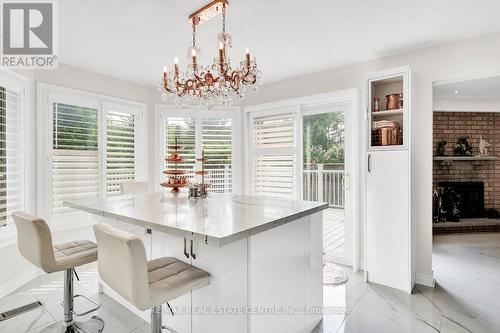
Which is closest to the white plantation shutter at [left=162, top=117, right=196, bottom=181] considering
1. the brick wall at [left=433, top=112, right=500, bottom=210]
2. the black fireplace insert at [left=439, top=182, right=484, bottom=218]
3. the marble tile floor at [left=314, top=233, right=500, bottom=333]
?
the marble tile floor at [left=314, top=233, right=500, bottom=333]

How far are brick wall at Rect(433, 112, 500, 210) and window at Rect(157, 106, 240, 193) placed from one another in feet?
13.2

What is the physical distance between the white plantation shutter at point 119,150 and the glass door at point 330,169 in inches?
99.0

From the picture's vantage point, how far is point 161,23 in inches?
92.0

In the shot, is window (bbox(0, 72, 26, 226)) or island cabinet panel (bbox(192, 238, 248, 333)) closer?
island cabinet panel (bbox(192, 238, 248, 333))

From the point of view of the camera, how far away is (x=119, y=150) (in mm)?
3924

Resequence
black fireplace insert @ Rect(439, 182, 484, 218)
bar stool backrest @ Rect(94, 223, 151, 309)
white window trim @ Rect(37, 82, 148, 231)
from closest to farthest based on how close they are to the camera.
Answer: bar stool backrest @ Rect(94, 223, 151, 309)
white window trim @ Rect(37, 82, 148, 231)
black fireplace insert @ Rect(439, 182, 484, 218)

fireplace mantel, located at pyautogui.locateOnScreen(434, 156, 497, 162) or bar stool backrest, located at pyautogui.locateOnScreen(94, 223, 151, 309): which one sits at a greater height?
fireplace mantel, located at pyautogui.locateOnScreen(434, 156, 497, 162)

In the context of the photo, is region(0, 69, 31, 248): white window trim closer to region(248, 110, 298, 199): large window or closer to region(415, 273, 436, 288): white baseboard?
region(248, 110, 298, 199): large window

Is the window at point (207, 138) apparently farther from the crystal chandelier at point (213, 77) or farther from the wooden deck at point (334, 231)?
the crystal chandelier at point (213, 77)

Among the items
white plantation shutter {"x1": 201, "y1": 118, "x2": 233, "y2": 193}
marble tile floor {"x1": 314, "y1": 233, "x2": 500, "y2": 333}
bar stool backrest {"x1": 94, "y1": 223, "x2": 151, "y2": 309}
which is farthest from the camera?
white plantation shutter {"x1": 201, "y1": 118, "x2": 233, "y2": 193}

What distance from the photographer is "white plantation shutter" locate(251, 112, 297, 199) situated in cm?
398

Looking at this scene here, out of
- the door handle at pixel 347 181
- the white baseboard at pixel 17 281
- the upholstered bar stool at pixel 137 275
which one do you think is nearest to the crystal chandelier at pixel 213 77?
the upholstered bar stool at pixel 137 275

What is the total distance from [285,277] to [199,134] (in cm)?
301

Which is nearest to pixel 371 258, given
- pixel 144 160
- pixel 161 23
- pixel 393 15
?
pixel 393 15
